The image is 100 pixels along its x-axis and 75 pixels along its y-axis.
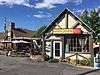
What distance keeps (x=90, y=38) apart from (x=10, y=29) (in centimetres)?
3441

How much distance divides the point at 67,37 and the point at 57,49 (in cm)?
180

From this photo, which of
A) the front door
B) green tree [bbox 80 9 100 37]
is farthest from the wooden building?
green tree [bbox 80 9 100 37]

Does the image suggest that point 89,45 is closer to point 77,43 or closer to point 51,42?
point 77,43

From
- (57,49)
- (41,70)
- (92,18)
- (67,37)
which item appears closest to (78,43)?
(67,37)

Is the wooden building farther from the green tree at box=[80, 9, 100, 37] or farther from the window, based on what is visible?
the green tree at box=[80, 9, 100, 37]

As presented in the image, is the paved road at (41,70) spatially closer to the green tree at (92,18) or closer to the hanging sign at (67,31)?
the hanging sign at (67,31)

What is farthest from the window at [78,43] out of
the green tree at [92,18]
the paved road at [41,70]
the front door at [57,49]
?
the green tree at [92,18]

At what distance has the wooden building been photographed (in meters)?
30.2

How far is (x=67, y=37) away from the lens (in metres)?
31.2

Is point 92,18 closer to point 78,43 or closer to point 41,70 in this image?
point 78,43

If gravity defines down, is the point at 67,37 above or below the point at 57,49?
above

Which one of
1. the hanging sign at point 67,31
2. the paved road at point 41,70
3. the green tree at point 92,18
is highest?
the green tree at point 92,18

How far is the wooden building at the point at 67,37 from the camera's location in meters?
30.2

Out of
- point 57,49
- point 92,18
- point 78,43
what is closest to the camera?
point 78,43
